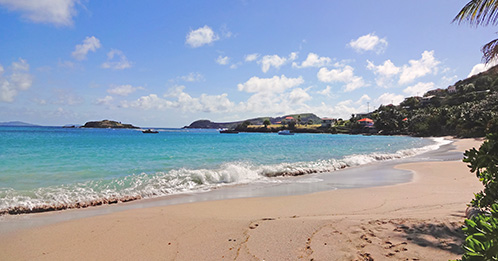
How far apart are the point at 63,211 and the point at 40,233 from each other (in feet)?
6.56

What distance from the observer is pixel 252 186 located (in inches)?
429

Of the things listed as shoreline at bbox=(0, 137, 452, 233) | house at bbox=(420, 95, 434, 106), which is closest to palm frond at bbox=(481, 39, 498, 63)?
shoreline at bbox=(0, 137, 452, 233)

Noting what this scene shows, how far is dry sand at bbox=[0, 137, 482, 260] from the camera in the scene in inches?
163

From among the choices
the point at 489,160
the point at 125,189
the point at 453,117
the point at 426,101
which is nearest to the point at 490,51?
the point at 489,160

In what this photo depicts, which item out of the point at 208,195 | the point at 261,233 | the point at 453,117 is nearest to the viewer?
the point at 261,233

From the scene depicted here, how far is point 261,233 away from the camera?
497 centimetres

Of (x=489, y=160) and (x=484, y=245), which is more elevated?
(x=489, y=160)

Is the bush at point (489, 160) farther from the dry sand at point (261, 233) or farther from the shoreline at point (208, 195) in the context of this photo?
the shoreline at point (208, 195)

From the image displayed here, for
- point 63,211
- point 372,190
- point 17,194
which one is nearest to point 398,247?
point 372,190

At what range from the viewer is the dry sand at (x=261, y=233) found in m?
4.14

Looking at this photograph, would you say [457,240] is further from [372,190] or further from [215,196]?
[215,196]

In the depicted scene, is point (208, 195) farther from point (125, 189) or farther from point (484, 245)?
point (484, 245)

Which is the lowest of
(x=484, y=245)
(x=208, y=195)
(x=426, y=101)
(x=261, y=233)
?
(x=208, y=195)

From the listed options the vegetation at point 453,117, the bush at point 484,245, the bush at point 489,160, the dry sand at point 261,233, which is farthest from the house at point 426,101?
the bush at point 484,245
